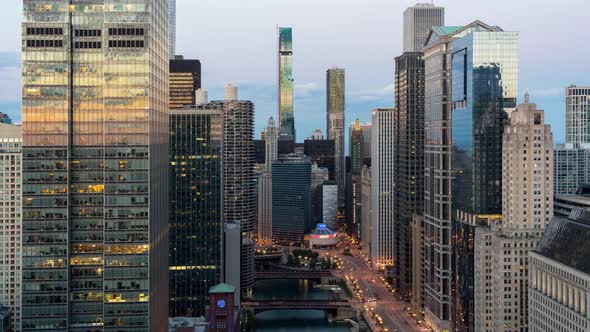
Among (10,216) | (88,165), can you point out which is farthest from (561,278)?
(10,216)

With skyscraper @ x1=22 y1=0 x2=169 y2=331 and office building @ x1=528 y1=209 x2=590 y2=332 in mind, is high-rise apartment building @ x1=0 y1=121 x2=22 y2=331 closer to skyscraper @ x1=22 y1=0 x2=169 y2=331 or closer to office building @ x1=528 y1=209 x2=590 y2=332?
skyscraper @ x1=22 y1=0 x2=169 y2=331

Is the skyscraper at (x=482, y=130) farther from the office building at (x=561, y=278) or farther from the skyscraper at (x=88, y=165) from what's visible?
the skyscraper at (x=88, y=165)

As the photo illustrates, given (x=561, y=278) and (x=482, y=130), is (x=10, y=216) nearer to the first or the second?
(x=482, y=130)

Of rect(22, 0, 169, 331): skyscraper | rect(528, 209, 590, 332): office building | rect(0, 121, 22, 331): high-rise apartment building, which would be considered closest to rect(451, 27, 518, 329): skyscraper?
rect(528, 209, 590, 332): office building

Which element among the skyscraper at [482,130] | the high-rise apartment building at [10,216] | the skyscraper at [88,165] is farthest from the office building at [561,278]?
the high-rise apartment building at [10,216]

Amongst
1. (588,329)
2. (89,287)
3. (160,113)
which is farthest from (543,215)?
(89,287)

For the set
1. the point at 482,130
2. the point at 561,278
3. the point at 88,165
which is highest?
the point at 482,130
